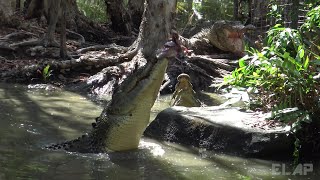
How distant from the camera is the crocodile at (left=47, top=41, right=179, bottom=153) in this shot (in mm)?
4641

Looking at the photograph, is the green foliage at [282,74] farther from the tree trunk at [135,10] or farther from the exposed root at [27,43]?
the tree trunk at [135,10]

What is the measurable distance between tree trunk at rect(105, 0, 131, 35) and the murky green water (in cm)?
1066

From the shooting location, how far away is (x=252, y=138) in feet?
17.4

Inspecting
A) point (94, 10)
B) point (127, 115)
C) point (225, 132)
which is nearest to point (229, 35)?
point (225, 132)

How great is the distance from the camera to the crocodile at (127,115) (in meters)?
4.64

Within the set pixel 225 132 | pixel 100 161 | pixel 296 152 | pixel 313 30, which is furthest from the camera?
pixel 313 30

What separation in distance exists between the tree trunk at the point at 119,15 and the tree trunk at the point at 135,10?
0.45m

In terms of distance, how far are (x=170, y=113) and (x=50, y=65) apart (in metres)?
5.77

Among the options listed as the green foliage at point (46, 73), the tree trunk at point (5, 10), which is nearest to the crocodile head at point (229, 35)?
the green foliage at point (46, 73)

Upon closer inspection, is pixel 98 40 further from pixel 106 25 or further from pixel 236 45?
pixel 236 45

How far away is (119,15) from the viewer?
683 inches

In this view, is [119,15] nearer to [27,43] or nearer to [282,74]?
[27,43]

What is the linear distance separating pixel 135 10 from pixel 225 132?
1286cm

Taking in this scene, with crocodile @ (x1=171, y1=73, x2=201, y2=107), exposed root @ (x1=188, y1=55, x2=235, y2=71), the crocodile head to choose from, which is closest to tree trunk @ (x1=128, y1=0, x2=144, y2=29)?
the crocodile head
